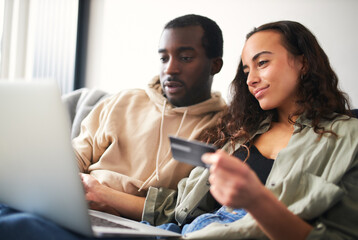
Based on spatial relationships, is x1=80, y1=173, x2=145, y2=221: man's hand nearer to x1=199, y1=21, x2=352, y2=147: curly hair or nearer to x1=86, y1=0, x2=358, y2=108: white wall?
x1=199, y1=21, x2=352, y2=147: curly hair

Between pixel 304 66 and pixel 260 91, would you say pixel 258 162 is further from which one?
pixel 304 66

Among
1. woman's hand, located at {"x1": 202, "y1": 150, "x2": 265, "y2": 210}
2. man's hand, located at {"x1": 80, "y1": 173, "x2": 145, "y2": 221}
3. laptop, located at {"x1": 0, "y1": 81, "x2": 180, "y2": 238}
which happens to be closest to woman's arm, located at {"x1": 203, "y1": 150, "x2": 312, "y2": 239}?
woman's hand, located at {"x1": 202, "y1": 150, "x2": 265, "y2": 210}

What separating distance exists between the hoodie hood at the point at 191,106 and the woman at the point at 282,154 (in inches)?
4.6

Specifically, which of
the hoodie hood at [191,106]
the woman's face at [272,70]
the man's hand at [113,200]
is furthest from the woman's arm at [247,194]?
the hoodie hood at [191,106]

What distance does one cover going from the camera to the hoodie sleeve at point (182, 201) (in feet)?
3.47

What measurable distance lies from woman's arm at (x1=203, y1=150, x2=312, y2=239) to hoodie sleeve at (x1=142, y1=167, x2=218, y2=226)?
0.39 meters

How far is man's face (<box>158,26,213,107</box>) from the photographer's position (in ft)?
4.22

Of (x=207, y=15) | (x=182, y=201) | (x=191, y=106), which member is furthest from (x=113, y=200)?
(x=207, y=15)

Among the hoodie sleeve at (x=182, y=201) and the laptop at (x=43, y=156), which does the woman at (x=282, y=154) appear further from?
the laptop at (x=43, y=156)

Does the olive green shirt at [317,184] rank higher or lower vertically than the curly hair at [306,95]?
lower

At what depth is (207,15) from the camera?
6.75 ft

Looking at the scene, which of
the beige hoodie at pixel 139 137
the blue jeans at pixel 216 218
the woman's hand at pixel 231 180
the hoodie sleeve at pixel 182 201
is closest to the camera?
the woman's hand at pixel 231 180

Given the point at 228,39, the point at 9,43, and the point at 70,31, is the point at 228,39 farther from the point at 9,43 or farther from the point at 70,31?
the point at 9,43

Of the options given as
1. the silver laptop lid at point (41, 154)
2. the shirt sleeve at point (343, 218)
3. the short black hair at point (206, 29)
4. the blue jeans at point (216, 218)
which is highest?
the short black hair at point (206, 29)
